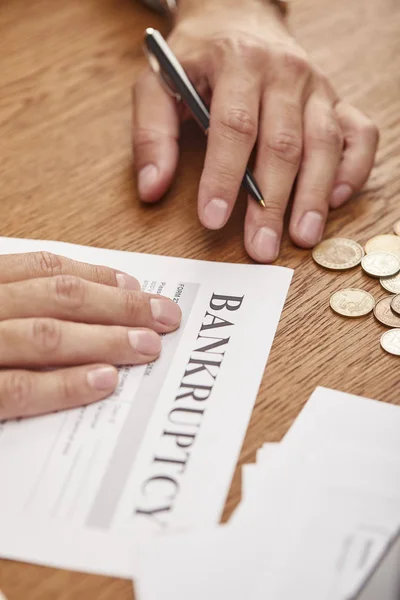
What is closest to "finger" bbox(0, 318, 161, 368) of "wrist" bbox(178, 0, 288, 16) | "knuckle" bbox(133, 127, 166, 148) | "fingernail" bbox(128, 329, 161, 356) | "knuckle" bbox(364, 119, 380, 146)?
"fingernail" bbox(128, 329, 161, 356)

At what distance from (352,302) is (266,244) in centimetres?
14

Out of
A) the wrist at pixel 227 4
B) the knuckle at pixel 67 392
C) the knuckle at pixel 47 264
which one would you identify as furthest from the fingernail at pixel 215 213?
the wrist at pixel 227 4

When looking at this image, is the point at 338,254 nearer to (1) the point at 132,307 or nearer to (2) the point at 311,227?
(2) the point at 311,227

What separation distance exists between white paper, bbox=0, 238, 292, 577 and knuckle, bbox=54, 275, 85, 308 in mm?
96

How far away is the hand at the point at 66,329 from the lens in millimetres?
689

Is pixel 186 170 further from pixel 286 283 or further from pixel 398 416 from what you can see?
pixel 398 416

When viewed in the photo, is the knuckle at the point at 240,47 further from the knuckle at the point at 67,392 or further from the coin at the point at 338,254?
the knuckle at the point at 67,392

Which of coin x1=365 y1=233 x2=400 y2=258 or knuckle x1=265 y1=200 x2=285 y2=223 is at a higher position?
coin x1=365 y1=233 x2=400 y2=258

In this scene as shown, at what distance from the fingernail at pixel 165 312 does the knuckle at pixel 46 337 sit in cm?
11

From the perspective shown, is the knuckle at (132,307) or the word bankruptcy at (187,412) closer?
the word bankruptcy at (187,412)

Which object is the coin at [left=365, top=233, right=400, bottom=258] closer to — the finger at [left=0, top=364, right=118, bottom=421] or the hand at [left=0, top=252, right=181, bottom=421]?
the hand at [left=0, top=252, right=181, bottom=421]

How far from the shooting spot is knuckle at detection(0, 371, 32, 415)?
0.68m

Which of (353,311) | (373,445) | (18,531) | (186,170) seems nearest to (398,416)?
(373,445)

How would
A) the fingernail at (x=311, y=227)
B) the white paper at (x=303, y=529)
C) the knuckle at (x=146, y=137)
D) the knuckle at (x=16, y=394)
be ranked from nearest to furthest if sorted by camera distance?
the white paper at (x=303, y=529) < the knuckle at (x=16, y=394) < the fingernail at (x=311, y=227) < the knuckle at (x=146, y=137)
